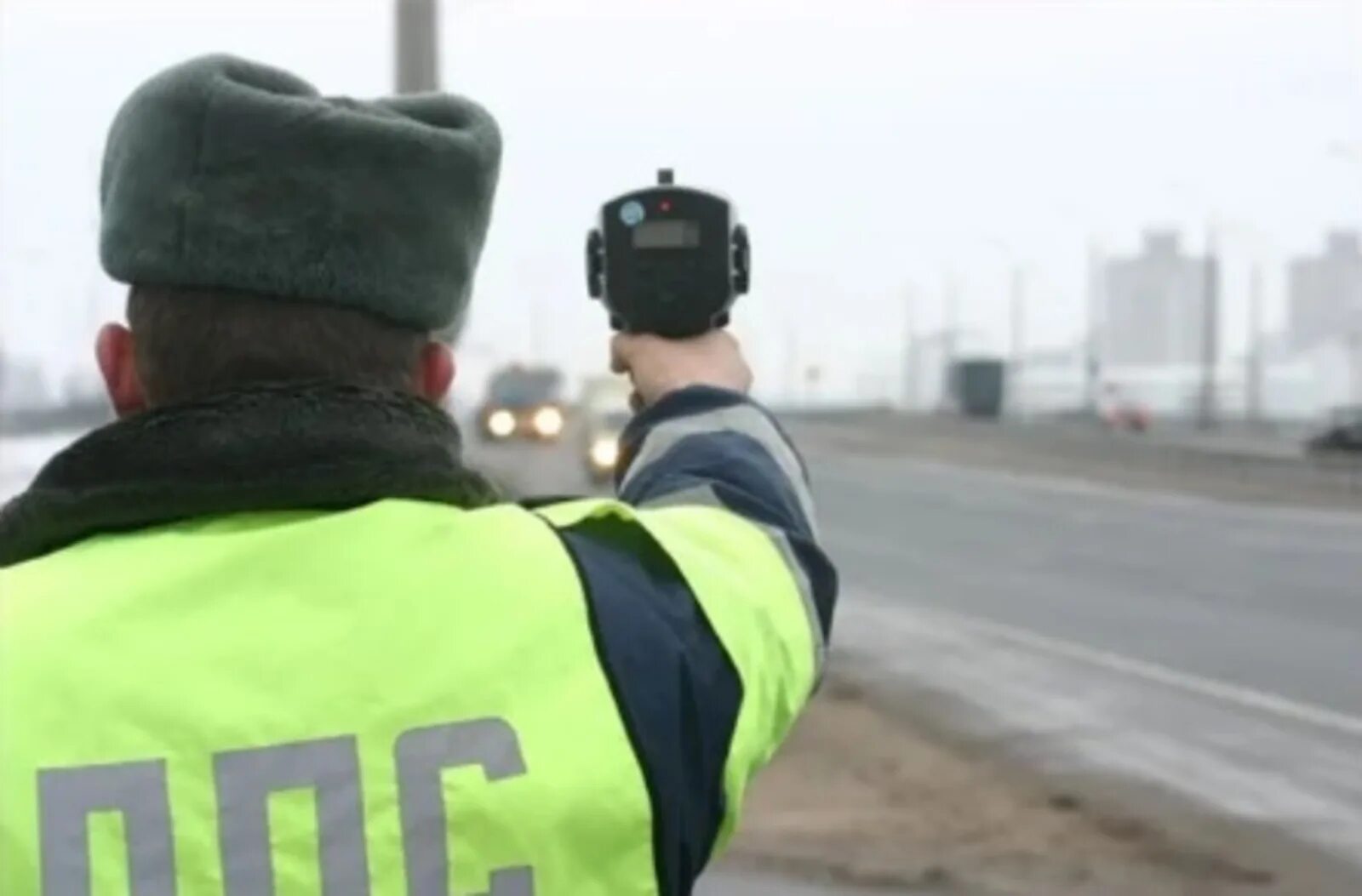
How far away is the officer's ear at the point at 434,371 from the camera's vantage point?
7.32 feet

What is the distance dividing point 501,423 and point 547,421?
3.48 feet

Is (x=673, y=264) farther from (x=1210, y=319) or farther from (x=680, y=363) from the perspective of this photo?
(x=1210, y=319)

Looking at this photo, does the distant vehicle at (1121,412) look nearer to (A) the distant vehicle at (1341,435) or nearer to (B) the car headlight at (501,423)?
(A) the distant vehicle at (1341,435)

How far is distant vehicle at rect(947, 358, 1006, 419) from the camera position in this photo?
313 feet

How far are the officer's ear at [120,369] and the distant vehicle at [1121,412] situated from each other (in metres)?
80.5

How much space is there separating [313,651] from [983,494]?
134 ft

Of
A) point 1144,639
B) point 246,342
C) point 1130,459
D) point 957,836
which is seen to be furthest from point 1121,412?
point 246,342

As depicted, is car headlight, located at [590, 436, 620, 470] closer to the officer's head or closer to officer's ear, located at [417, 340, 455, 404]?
officer's ear, located at [417, 340, 455, 404]

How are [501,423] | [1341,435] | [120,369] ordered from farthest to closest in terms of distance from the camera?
[1341,435], [501,423], [120,369]

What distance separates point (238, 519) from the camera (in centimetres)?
209

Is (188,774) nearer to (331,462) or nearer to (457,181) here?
(331,462)

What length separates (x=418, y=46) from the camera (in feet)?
36.9

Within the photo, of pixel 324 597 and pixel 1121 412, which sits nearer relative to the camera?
pixel 324 597

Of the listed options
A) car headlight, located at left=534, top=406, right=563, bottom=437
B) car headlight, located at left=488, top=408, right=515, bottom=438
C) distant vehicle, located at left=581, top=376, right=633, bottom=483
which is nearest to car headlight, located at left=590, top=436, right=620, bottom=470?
distant vehicle, located at left=581, top=376, right=633, bottom=483
